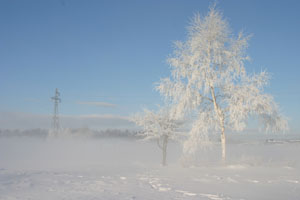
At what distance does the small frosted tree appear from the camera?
24389mm

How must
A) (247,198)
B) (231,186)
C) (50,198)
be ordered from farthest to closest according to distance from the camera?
(231,186) → (247,198) → (50,198)

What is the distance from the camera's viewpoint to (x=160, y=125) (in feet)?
81.8

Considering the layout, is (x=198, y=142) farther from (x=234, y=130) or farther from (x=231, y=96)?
(x=231, y=96)

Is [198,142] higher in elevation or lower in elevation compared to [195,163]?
higher

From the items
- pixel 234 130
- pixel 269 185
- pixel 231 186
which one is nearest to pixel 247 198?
pixel 231 186

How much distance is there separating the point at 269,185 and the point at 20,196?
8754mm

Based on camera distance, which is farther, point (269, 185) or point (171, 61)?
point (171, 61)

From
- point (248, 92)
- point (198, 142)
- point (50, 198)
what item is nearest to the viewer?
point (50, 198)

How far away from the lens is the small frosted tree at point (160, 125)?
24.4m

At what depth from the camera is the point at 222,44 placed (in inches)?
702

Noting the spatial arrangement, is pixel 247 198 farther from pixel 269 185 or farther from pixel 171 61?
pixel 171 61

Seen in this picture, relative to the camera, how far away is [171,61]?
18281 millimetres

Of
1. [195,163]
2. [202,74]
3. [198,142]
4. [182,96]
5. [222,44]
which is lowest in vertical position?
[195,163]

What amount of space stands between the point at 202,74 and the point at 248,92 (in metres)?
2.98
